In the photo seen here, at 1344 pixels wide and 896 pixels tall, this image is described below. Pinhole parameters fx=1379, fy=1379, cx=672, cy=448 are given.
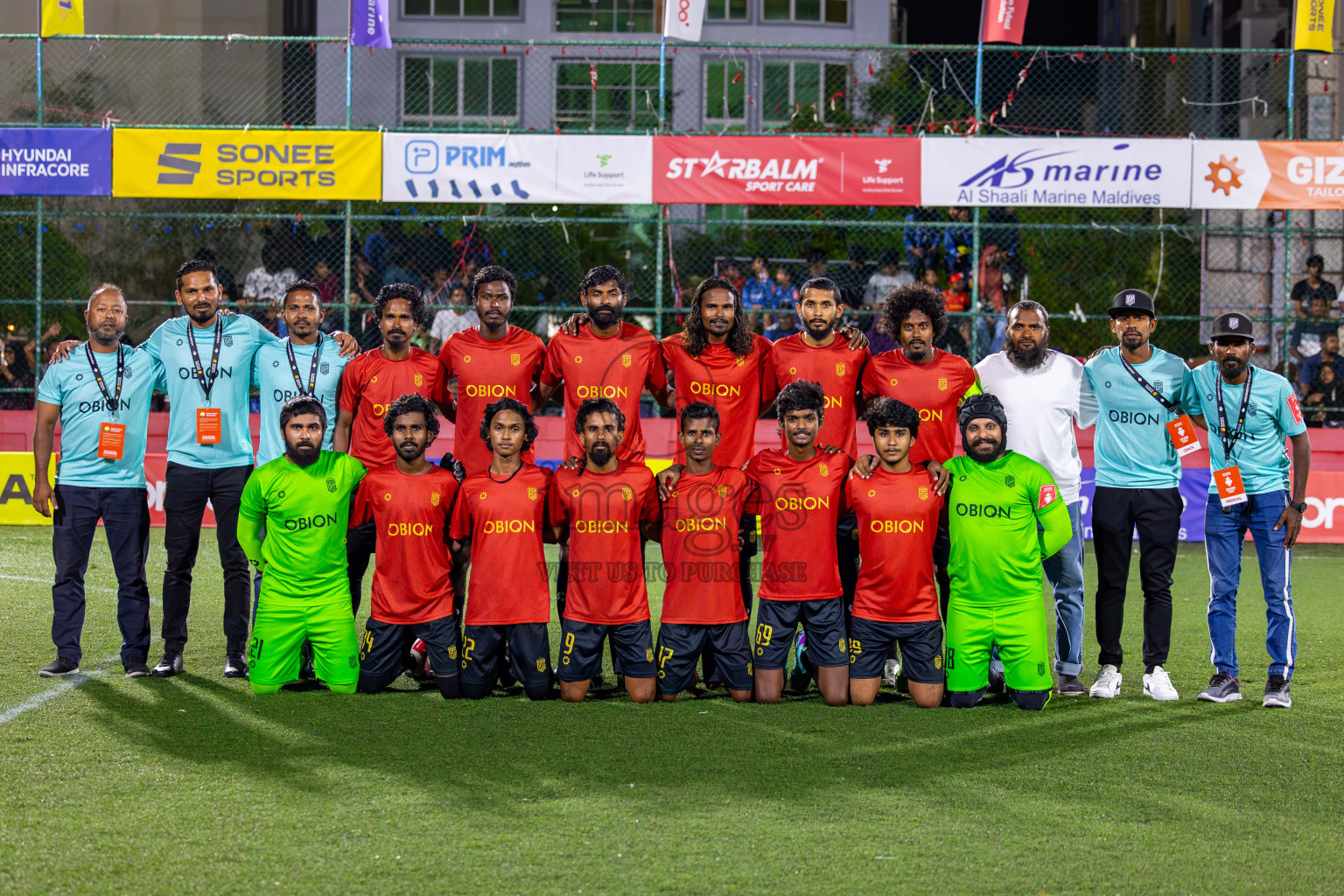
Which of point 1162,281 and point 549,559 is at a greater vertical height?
point 1162,281

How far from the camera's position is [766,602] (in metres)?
6.54

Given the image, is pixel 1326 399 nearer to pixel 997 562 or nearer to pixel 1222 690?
pixel 1222 690

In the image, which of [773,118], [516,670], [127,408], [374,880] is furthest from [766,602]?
[773,118]

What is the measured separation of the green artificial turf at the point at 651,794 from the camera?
13.5 feet

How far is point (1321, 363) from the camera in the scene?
569 inches

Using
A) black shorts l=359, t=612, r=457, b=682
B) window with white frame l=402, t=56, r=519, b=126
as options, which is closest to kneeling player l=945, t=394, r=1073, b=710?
black shorts l=359, t=612, r=457, b=682

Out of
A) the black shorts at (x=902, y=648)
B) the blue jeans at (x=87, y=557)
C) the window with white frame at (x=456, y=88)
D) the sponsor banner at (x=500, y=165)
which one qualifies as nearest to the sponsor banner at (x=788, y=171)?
the sponsor banner at (x=500, y=165)

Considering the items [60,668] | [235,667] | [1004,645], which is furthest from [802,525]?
[60,668]

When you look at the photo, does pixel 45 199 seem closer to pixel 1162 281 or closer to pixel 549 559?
pixel 549 559

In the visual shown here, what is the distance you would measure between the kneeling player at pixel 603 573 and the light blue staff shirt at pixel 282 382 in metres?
1.41

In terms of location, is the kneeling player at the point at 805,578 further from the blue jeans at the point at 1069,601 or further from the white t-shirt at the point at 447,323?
the white t-shirt at the point at 447,323

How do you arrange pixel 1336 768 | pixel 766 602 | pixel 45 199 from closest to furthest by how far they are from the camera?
1. pixel 1336 768
2. pixel 766 602
3. pixel 45 199

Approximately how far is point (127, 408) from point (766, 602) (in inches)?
133

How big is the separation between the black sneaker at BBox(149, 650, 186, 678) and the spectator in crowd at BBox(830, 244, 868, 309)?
10667mm
